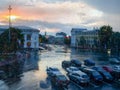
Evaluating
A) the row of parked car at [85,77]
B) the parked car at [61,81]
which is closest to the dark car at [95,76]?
the row of parked car at [85,77]

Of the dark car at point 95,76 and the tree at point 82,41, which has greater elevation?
the tree at point 82,41

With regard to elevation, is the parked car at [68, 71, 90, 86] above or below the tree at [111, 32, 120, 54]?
below

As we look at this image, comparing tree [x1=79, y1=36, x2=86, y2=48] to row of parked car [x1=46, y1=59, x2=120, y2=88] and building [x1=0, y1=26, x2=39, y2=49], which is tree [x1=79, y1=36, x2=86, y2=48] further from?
row of parked car [x1=46, y1=59, x2=120, y2=88]

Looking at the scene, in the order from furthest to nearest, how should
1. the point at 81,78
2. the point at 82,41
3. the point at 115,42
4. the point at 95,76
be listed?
the point at 82,41, the point at 115,42, the point at 95,76, the point at 81,78

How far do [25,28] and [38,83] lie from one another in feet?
339

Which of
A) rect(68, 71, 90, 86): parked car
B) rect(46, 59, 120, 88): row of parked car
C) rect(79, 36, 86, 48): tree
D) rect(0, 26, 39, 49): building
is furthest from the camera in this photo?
rect(79, 36, 86, 48): tree

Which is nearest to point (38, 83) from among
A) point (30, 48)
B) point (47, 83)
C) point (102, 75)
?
point (47, 83)

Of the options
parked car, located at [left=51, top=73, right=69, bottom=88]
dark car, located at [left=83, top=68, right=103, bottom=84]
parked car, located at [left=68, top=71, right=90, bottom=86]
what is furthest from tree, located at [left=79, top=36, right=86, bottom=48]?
parked car, located at [left=51, top=73, right=69, bottom=88]

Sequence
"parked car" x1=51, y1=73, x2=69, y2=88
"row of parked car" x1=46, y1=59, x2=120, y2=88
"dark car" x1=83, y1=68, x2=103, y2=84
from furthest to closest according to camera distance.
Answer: "dark car" x1=83, y1=68, x2=103, y2=84 → "row of parked car" x1=46, y1=59, x2=120, y2=88 → "parked car" x1=51, y1=73, x2=69, y2=88

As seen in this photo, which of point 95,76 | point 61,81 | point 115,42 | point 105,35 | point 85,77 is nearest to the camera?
point 61,81

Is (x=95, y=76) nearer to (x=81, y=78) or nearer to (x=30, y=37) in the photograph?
(x=81, y=78)

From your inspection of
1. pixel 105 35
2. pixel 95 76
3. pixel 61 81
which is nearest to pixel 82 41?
pixel 105 35

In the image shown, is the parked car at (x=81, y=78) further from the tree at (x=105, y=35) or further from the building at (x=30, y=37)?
the tree at (x=105, y=35)

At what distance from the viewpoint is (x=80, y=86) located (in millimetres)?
42719
